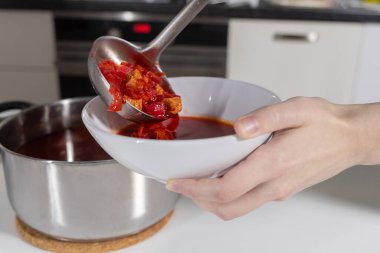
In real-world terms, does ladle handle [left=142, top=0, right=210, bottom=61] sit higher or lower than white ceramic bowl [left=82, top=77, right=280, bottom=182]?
higher

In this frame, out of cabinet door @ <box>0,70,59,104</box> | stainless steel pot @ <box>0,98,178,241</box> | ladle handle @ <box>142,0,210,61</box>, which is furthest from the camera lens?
cabinet door @ <box>0,70,59,104</box>

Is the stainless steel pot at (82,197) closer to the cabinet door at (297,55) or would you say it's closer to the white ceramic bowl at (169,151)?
the white ceramic bowl at (169,151)

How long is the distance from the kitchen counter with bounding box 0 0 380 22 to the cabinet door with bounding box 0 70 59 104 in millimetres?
289

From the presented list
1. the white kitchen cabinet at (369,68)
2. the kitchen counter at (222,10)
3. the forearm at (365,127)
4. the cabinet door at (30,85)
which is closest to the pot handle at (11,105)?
the forearm at (365,127)

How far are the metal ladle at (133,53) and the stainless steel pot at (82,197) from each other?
8 centimetres

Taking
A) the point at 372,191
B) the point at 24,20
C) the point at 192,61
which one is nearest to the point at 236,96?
the point at 372,191

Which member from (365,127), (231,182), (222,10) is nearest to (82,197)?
(231,182)

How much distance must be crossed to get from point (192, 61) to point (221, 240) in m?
1.43

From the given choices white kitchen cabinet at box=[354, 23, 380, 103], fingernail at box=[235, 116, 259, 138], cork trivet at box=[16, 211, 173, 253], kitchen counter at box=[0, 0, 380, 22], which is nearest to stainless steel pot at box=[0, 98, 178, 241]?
cork trivet at box=[16, 211, 173, 253]

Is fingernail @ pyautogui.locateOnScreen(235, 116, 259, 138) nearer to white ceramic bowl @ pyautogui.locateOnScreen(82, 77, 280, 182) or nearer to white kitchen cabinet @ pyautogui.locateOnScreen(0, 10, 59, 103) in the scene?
white ceramic bowl @ pyautogui.locateOnScreen(82, 77, 280, 182)

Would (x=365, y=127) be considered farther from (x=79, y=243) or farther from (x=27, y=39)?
(x=27, y=39)

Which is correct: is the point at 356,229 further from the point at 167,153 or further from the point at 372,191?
the point at 167,153

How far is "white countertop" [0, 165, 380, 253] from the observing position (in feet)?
1.99

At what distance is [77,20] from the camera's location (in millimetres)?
1962
